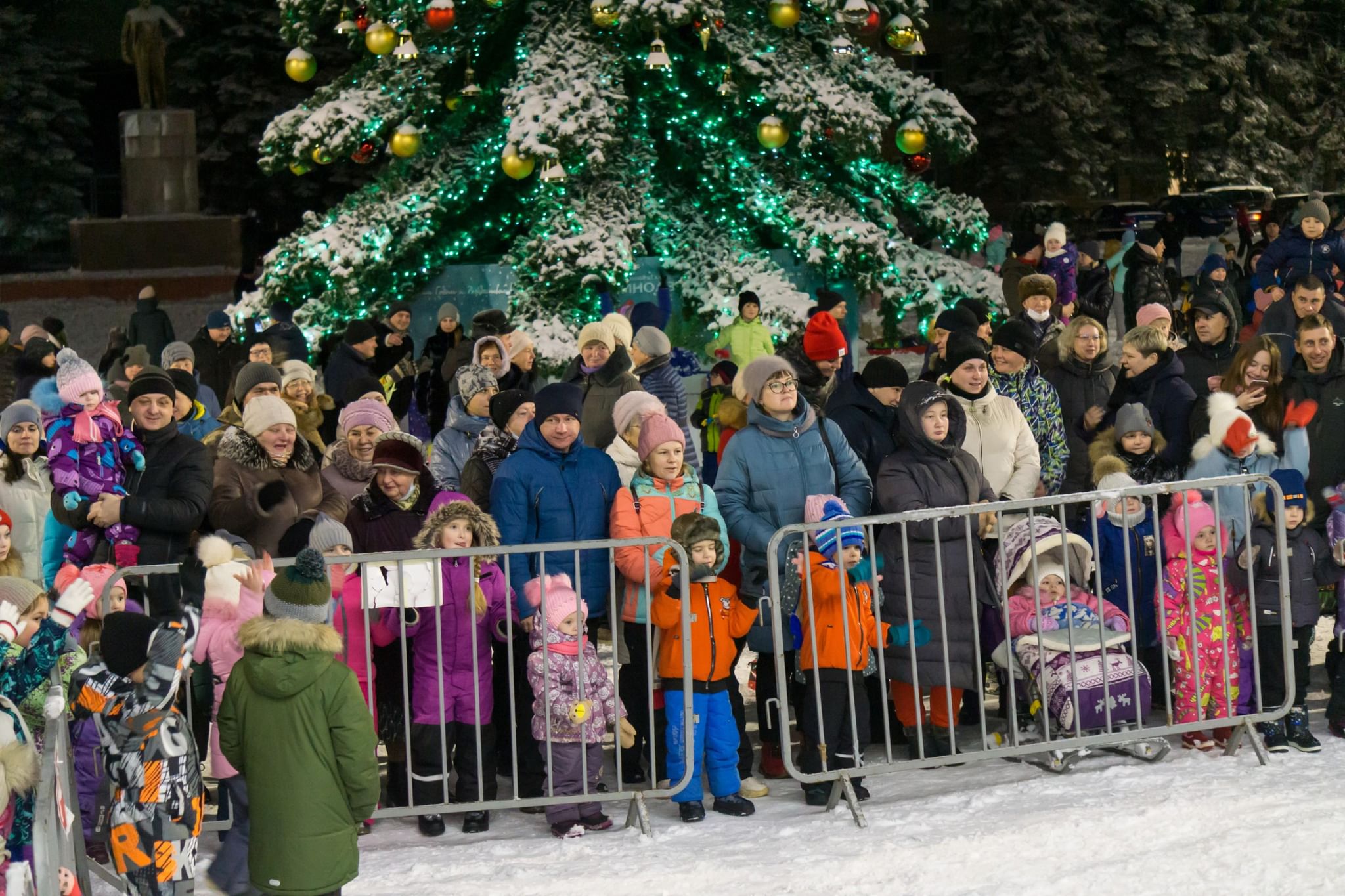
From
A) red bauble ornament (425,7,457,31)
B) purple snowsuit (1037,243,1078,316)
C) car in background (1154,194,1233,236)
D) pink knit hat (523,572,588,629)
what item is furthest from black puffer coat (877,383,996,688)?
car in background (1154,194,1233,236)

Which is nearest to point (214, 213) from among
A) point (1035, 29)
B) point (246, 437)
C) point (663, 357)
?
point (1035, 29)

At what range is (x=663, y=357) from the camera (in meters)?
10.2

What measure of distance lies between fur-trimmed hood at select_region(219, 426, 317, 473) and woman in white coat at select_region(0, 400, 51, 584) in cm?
117

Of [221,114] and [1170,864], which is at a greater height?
[221,114]

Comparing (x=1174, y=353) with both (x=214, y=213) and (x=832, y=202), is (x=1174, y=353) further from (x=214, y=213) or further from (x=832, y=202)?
(x=214, y=213)

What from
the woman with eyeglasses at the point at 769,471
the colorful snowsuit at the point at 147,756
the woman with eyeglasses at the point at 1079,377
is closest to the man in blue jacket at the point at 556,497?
the woman with eyeglasses at the point at 769,471

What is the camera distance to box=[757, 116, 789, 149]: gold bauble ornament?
47.2 ft

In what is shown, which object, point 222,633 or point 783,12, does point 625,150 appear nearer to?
point 783,12

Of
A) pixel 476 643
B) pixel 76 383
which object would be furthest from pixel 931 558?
pixel 76 383

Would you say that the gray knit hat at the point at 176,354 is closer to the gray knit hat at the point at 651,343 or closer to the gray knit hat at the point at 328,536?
the gray knit hat at the point at 651,343

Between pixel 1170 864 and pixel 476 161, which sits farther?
pixel 476 161

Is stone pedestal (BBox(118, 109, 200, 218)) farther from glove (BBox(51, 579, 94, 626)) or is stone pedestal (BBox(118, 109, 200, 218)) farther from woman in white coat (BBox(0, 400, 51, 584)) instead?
glove (BBox(51, 579, 94, 626))

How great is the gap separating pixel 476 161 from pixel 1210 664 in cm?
950

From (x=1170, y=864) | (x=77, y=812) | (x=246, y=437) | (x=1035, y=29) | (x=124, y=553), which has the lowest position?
(x=1170, y=864)
